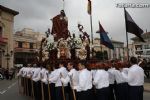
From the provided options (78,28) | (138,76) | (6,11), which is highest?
(6,11)

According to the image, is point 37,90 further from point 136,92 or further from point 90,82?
point 136,92

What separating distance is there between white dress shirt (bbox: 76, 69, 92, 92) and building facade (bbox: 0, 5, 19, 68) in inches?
1802

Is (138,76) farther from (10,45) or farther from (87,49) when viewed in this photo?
(10,45)

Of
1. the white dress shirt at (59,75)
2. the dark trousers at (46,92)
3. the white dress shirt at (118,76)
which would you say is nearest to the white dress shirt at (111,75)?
the white dress shirt at (118,76)

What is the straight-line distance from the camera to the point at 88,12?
806 inches

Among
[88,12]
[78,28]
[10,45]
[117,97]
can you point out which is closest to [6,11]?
[10,45]

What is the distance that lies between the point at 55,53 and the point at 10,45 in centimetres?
4475

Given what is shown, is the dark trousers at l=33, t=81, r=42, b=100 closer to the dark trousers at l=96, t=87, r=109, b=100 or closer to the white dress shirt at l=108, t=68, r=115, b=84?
the white dress shirt at l=108, t=68, r=115, b=84

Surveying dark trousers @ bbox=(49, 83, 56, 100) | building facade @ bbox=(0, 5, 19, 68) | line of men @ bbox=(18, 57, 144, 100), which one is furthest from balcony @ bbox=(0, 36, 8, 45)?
dark trousers @ bbox=(49, 83, 56, 100)

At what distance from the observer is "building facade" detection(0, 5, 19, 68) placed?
56.3 m

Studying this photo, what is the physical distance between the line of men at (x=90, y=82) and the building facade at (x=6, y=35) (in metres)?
40.9

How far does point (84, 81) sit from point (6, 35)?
50191mm

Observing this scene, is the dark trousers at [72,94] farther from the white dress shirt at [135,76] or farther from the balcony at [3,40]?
the balcony at [3,40]

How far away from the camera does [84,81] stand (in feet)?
33.8
